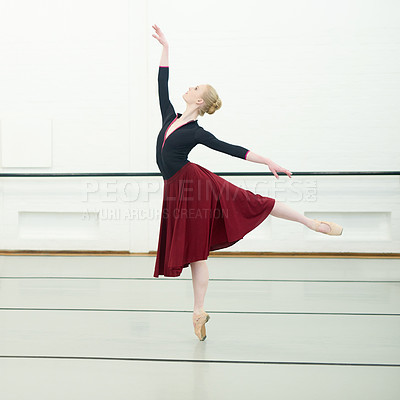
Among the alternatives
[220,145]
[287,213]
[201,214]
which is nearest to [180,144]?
[220,145]

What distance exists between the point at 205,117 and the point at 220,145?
2.21 meters

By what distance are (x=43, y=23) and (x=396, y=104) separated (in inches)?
122

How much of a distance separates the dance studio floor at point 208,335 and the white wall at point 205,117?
725 mm

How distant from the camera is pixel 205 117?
408 centimetres

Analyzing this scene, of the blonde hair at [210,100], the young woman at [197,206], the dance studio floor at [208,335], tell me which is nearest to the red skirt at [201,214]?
→ the young woman at [197,206]

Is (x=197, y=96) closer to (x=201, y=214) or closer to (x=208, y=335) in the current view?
(x=201, y=214)

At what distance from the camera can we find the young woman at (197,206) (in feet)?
6.52

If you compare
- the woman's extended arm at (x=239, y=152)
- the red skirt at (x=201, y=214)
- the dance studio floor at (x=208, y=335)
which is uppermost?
the woman's extended arm at (x=239, y=152)

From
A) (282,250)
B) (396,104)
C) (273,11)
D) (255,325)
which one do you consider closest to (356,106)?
(396,104)

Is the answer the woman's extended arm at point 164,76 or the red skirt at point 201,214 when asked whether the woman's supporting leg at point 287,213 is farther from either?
the woman's extended arm at point 164,76

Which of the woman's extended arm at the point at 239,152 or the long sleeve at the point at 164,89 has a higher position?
the long sleeve at the point at 164,89

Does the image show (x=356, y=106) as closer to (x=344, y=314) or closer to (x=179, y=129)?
(x=344, y=314)

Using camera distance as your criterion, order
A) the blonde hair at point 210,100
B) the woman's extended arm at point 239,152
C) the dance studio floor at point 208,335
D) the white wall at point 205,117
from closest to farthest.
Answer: the dance studio floor at point 208,335 → the woman's extended arm at point 239,152 → the blonde hair at point 210,100 → the white wall at point 205,117

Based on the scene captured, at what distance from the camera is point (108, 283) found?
10.2ft
